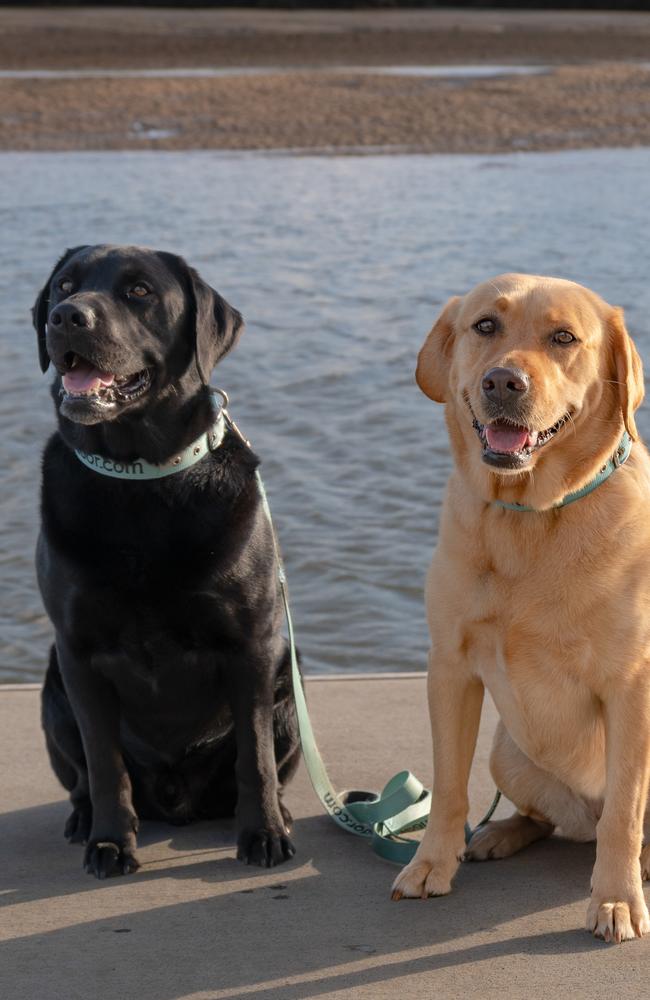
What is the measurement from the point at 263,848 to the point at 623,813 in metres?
0.84

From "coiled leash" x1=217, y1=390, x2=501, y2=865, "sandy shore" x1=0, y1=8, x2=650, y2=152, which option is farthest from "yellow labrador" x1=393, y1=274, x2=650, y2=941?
"sandy shore" x1=0, y1=8, x2=650, y2=152

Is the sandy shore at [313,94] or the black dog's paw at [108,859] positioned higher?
the sandy shore at [313,94]

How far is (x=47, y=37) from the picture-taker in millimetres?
29500

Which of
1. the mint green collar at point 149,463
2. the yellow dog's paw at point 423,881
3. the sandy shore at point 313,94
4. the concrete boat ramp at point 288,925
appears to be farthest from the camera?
the sandy shore at point 313,94

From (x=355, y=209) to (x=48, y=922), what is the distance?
12.3 m

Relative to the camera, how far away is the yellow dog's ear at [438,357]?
293 cm

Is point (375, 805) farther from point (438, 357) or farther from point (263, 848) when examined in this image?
point (438, 357)

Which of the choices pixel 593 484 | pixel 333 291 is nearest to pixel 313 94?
pixel 333 291

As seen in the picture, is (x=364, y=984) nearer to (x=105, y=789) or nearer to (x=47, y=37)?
(x=105, y=789)

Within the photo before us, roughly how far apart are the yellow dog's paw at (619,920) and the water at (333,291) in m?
2.23

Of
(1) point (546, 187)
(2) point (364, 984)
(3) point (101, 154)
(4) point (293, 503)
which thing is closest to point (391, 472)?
(4) point (293, 503)

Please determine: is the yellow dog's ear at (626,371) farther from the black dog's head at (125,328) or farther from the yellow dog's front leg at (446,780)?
the black dog's head at (125,328)

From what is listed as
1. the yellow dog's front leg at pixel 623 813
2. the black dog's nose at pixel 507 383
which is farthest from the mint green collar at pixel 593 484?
the yellow dog's front leg at pixel 623 813

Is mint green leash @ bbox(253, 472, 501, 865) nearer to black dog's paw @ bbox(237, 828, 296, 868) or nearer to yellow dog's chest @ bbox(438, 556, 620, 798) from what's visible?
black dog's paw @ bbox(237, 828, 296, 868)
